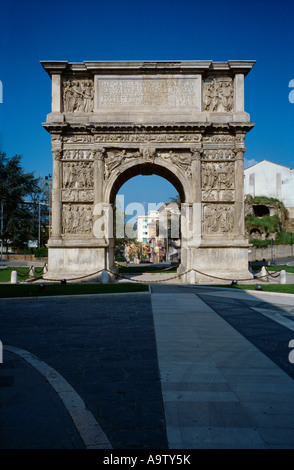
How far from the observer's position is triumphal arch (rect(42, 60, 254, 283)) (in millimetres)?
18594

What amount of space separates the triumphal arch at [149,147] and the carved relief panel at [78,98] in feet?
0.17

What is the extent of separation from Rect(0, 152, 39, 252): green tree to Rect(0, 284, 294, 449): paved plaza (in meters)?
35.2

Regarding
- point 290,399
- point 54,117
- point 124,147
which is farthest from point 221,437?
point 54,117

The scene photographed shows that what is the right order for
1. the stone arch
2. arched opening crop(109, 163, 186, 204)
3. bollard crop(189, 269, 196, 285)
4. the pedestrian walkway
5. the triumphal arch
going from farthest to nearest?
arched opening crop(109, 163, 186, 204)
the stone arch
the triumphal arch
bollard crop(189, 269, 196, 285)
the pedestrian walkway

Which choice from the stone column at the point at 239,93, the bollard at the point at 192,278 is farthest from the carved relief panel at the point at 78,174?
the stone column at the point at 239,93

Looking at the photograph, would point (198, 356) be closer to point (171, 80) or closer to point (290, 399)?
point (290, 399)

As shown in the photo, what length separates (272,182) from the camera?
52.8 m

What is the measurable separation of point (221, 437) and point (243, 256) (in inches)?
623

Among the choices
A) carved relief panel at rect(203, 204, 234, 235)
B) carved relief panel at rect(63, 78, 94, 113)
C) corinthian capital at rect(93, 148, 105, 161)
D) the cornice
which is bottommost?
carved relief panel at rect(203, 204, 234, 235)

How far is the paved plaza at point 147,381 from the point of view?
11.4 feet

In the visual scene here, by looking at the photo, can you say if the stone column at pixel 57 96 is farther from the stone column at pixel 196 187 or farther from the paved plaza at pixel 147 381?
the paved plaza at pixel 147 381

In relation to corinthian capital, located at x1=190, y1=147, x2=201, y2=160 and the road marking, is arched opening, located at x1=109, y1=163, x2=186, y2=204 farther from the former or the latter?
the road marking

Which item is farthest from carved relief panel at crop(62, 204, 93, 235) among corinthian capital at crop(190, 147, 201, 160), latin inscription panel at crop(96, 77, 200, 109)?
corinthian capital at crop(190, 147, 201, 160)

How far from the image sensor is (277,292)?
13898mm
